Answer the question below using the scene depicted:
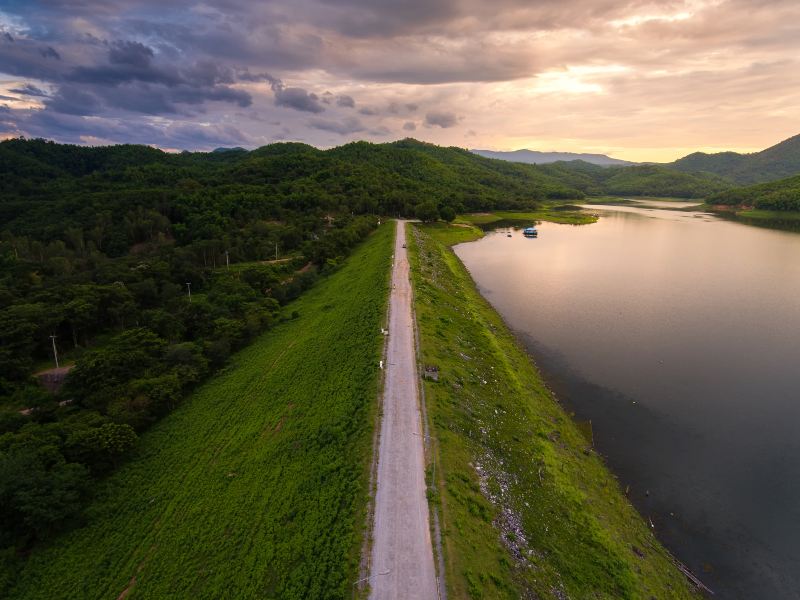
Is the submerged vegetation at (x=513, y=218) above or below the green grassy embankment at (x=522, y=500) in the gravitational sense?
above

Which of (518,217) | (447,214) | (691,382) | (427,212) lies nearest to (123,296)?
(691,382)

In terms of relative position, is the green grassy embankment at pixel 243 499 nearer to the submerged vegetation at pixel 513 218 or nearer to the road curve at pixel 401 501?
the road curve at pixel 401 501

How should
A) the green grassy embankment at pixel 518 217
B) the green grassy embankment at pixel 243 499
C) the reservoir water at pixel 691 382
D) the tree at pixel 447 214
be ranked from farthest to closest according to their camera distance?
the green grassy embankment at pixel 518 217
the tree at pixel 447 214
the reservoir water at pixel 691 382
the green grassy embankment at pixel 243 499

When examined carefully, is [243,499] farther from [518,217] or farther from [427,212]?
[518,217]

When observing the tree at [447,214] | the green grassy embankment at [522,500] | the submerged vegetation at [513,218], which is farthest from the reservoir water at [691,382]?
the submerged vegetation at [513,218]

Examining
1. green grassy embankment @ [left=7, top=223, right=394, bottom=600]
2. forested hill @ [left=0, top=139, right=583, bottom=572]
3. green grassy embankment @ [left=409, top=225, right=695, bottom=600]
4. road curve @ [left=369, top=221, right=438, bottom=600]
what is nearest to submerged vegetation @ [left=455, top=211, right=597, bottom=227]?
forested hill @ [left=0, top=139, right=583, bottom=572]

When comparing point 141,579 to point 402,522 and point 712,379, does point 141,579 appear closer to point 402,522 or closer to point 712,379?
point 402,522

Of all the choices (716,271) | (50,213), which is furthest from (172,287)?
(716,271)
